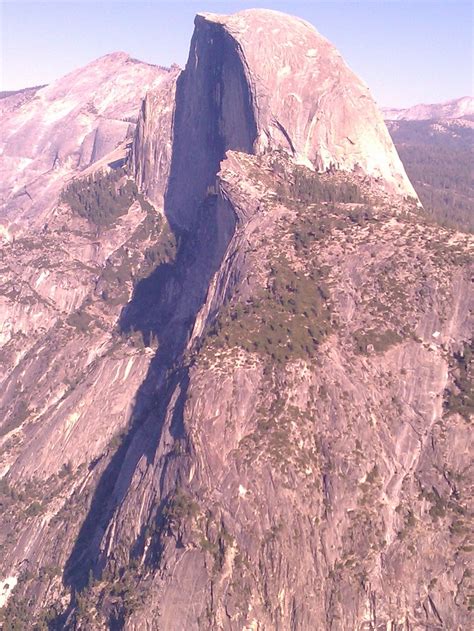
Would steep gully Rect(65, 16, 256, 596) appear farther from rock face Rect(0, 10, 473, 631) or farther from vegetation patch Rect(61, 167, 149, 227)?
vegetation patch Rect(61, 167, 149, 227)

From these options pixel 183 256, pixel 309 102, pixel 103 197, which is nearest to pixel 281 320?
pixel 183 256

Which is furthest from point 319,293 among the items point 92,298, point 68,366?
point 92,298

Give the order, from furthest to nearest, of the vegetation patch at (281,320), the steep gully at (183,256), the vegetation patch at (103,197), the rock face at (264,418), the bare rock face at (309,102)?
1. the vegetation patch at (103,197)
2. the bare rock face at (309,102)
3. the steep gully at (183,256)
4. the vegetation patch at (281,320)
5. the rock face at (264,418)

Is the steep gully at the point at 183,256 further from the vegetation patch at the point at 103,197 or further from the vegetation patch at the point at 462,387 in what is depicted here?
the vegetation patch at the point at 462,387

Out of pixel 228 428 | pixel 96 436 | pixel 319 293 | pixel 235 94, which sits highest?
pixel 235 94

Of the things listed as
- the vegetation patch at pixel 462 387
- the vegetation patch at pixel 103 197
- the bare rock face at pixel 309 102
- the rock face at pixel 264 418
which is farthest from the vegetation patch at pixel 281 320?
the vegetation patch at pixel 103 197

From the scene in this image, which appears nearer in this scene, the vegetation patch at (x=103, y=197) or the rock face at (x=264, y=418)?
the rock face at (x=264, y=418)

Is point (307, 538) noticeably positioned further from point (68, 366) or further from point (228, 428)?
point (68, 366)

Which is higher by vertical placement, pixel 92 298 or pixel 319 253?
pixel 319 253
